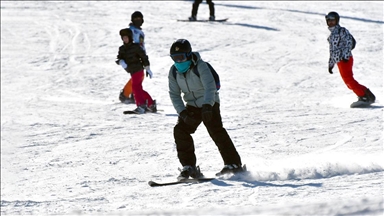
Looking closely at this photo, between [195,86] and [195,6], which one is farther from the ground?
[195,6]

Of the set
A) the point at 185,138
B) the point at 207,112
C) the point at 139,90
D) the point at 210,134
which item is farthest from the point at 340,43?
the point at 207,112

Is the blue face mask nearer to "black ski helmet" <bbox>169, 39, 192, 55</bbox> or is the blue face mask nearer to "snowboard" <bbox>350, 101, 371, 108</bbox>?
"black ski helmet" <bbox>169, 39, 192, 55</bbox>

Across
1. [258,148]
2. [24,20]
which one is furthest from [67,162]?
[24,20]

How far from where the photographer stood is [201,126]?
10.4 metres

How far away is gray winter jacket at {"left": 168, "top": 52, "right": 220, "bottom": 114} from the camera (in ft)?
20.9

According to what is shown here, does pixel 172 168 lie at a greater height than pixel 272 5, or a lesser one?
lesser

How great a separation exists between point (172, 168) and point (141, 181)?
0.58 m

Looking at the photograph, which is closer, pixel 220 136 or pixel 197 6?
pixel 220 136

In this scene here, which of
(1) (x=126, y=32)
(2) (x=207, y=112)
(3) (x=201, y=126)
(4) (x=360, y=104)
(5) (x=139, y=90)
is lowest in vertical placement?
(3) (x=201, y=126)

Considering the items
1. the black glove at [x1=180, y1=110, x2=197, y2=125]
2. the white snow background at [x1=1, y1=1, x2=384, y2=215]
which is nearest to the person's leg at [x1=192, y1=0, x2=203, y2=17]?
the white snow background at [x1=1, y1=1, x2=384, y2=215]

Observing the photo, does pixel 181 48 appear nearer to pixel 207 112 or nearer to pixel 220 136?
pixel 207 112

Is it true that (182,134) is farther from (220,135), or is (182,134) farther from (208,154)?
(208,154)

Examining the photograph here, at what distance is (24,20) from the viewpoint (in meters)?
22.9

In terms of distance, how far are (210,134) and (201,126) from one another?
3.67m
